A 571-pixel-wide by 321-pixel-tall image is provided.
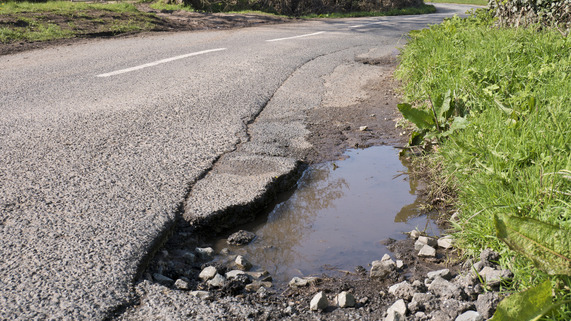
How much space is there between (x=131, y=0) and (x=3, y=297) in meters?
17.5

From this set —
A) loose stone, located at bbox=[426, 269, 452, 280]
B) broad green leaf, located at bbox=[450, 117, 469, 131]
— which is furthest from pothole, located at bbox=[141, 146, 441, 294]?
broad green leaf, located at bbox=[450, 117, 469, 131]

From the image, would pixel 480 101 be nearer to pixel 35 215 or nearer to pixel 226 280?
pixel 226 280

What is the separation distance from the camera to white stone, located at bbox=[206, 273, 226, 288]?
2.24 m

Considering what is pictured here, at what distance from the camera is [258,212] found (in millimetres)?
3039

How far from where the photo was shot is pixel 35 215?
262cm

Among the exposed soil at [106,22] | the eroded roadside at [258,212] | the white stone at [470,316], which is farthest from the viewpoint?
the exposed soil at [106,22]

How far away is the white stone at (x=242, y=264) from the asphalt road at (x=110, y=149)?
0.42 m

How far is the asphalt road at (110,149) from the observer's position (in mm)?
2139

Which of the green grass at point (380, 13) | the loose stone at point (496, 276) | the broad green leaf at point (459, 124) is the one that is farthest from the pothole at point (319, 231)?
the green grass at point (380, 13)

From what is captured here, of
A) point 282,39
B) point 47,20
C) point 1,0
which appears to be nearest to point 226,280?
point 282,39

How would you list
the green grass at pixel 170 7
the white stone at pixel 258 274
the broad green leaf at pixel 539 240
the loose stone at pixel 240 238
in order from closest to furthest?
the broad green leaf at pixel 539 240, the white stone at pixel 258 274, the loose stone at pixel 240 238, the green grass at pixel 170 7

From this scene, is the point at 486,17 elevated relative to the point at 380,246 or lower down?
elevated

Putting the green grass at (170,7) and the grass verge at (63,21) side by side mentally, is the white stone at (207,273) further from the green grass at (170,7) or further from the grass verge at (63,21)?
the green grass at (170,7)

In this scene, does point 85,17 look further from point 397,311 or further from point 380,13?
point 380,13
